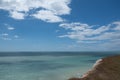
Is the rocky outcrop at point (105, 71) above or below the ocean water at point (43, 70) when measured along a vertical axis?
above

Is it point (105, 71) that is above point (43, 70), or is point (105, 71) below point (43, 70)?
above

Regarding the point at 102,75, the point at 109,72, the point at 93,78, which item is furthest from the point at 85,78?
the point at 109,72

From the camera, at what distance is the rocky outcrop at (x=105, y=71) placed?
9.71 metres

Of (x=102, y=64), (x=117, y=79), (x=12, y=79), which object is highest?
(x=102, y=64)

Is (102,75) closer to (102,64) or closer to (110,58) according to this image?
(102,64)

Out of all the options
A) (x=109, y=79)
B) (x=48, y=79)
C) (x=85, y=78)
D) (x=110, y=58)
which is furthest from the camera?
(x=48, y=79)

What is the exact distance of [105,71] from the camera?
10547mm

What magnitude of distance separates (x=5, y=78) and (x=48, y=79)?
7724mm

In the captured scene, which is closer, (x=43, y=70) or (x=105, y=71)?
(x=105, y=71)

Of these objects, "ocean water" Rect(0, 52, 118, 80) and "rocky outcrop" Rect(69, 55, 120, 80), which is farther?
"ocean water" Rect(0, 52, 118, 80)

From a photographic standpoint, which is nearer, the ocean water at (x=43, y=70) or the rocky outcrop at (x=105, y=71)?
the rocky outcrop at (x=105, y=71)

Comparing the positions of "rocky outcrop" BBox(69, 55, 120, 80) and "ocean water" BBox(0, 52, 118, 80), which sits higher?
"rocky outcrop" BBox(69, 55, 120, 80)

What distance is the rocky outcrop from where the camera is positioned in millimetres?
9715

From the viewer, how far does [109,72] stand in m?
10.6
